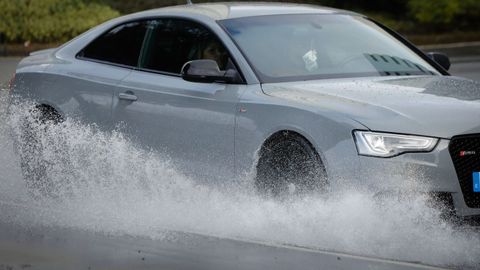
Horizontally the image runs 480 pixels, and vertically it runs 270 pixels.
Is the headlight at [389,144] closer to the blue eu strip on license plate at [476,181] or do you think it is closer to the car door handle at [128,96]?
the blue eu strip on license plate at [476,181]

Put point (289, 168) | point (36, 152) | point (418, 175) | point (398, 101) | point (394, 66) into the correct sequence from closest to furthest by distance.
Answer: point (418, 175) → point (398, 101) → point (289, 168) → point (394, 66) → point (36, 152)

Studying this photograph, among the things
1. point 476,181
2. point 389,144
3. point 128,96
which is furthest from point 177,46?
point 476,181

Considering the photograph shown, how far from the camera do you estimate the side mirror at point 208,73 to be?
359 inches

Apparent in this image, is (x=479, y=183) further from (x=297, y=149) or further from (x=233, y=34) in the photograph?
(x=233, y=34)

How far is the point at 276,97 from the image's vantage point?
869cm

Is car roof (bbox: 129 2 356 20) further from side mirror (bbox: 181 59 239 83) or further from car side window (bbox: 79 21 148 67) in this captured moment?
side mirror (bbox: 181 59 239 83)

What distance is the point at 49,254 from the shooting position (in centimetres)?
809

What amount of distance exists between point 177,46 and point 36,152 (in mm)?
1650

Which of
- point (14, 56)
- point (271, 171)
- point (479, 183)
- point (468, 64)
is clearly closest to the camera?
point (479, 183)

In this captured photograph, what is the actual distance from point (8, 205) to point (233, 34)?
212cm

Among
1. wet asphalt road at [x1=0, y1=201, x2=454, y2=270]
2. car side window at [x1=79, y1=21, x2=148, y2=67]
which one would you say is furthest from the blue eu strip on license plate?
car side window at [x1=79, y1=21, x2=148, y2=67]

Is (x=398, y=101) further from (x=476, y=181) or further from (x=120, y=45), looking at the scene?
(x=120, y=45)

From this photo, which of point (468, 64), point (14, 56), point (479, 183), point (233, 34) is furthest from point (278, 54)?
point (14, 56)

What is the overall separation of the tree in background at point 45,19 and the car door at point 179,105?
21.0m
